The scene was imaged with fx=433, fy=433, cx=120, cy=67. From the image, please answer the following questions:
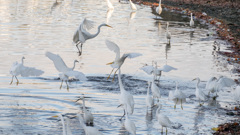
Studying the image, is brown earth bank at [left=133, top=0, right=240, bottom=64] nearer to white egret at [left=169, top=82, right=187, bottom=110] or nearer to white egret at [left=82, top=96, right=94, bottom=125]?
white egret at [left=169, top=82, right=187, bottom=110]

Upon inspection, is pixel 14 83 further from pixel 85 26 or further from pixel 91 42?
pixel 91 42

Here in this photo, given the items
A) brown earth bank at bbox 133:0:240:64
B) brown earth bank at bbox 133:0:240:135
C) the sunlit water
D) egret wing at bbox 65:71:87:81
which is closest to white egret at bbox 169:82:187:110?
the sunlit water

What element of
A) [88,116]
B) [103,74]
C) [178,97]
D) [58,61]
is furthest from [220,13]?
[88,116]

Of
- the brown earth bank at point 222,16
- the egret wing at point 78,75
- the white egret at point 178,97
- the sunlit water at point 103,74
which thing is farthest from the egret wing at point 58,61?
the brown earth bank at point 222,16

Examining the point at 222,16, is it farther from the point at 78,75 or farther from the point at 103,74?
the point at 78,75

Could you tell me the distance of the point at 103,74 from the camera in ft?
44.5

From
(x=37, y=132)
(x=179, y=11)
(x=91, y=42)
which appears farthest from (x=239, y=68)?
(x=179, y=11)

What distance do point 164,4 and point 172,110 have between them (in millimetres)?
29983

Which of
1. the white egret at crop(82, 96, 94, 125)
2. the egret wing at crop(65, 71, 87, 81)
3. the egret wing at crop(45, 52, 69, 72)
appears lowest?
the white egret at crop(82, 96, 94, 125)

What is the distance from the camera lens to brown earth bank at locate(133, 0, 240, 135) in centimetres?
923

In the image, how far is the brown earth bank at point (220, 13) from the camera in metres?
20.9

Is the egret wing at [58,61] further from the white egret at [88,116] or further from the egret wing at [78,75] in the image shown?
the white egret at [88,116]

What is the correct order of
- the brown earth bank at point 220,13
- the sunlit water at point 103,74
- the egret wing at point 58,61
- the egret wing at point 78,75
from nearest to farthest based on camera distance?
the sunlit water at point 103,74
the egret wing at point 78,75
the egret wing at point 58,61
the brown earth bank at point 220,13

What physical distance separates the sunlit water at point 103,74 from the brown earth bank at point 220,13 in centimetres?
76
